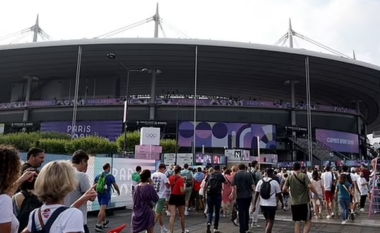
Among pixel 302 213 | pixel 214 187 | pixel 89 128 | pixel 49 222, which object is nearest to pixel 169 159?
pixel 214 187

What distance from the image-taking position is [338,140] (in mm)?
49531

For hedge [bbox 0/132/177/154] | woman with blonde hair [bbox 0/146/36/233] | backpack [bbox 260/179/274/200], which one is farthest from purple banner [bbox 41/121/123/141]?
woman with blonde hair [bbox 0/146/36/233]

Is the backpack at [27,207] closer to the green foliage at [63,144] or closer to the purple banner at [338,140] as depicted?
the green foliage at [63,144]

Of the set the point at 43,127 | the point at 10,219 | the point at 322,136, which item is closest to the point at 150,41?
the point at 43,127

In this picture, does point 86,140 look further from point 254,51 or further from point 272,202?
point 272,202

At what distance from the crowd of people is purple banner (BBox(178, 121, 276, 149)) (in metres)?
29.2

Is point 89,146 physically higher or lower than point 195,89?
lower

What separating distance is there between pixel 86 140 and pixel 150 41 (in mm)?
13923

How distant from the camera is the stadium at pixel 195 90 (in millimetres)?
40312

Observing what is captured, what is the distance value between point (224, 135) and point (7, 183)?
4264cm

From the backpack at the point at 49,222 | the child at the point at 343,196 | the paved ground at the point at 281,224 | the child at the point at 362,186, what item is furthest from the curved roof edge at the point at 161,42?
the backpack at the point at 49,222

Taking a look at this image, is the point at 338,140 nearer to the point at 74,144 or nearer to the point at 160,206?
the point at 74,144

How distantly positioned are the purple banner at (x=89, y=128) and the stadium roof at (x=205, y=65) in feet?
24.4

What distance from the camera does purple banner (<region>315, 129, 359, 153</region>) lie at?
1881 inches
